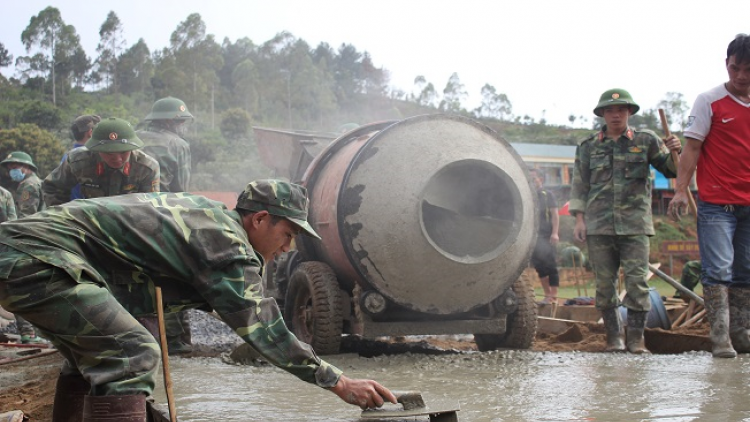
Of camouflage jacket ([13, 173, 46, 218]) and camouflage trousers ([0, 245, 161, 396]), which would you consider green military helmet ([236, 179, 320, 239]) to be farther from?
camouflage jacket ([13, 173, 46, 218])

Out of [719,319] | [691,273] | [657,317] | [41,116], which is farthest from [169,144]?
[41,116]

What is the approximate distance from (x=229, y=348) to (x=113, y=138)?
2199 millimetres

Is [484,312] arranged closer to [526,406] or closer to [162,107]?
[526,406]

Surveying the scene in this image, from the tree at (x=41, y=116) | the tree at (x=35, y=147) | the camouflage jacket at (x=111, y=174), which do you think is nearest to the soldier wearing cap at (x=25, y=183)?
the camouflage jacket at (x=111, y=174)

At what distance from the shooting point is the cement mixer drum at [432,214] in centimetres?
515

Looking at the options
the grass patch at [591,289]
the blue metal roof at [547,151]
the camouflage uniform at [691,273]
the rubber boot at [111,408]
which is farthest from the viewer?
the blue metal roof at [547,151]

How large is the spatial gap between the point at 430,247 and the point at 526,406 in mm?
1737

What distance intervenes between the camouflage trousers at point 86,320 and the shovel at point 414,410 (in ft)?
2.78

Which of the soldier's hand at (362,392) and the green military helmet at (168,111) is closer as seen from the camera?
the soldier's hand at (362,392)

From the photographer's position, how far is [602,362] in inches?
192

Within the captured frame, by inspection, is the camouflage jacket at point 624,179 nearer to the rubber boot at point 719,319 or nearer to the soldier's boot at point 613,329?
the soldier's boot at point 613,329

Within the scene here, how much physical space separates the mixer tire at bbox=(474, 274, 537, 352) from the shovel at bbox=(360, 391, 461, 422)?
111 inches

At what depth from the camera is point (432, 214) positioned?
18.3ft

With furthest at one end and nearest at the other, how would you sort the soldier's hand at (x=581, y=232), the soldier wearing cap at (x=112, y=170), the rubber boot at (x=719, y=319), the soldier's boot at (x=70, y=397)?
the soldier's hand at (x=581, y=232), the soldier wearing cap at (x=112, y=170), the rubber boot at (x=719, y=319), the soldier's boot at (x=70, y=397)
